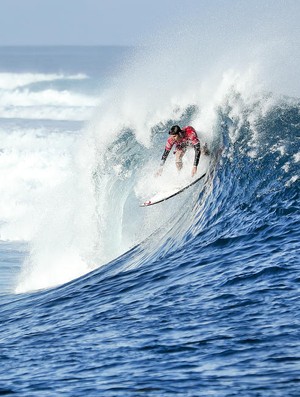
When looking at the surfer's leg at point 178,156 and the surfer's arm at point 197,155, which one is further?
the surfer's leg at point 178,156

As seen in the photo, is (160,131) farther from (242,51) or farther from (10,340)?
(10,340)

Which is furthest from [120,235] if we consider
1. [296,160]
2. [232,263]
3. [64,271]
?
[232,263]

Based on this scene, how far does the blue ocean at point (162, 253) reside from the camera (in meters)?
9.48

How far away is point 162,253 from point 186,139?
302 centimetres

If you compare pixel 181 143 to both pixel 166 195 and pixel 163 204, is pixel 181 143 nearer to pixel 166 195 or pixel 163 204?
pixel 166 195

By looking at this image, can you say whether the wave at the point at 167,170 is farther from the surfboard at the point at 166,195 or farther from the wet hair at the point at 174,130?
the wet hair at the point at 174,130

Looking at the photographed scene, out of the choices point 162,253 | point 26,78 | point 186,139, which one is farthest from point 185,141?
point 26,78

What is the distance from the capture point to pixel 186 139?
17.9 meters

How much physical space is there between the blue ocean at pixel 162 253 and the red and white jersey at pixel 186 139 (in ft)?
2.09

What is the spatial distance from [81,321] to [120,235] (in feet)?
26.3

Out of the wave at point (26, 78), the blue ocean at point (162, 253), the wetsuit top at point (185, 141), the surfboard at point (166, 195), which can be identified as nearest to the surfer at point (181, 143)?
the wetsuit top at point (185, 141)

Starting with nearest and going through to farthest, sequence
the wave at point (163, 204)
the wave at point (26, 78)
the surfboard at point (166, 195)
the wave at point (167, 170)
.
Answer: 1. the wave at point (163, 204)
2. the wave at point (167, 170)
3. the surfboard at point (166, 195)
4. the wave at point (26, 78)

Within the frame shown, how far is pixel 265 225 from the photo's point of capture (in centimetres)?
1467

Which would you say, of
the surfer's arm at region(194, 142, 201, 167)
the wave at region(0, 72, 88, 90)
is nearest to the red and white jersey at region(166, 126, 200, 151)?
the surfer's arm at region(194, 142, 201, 167)
